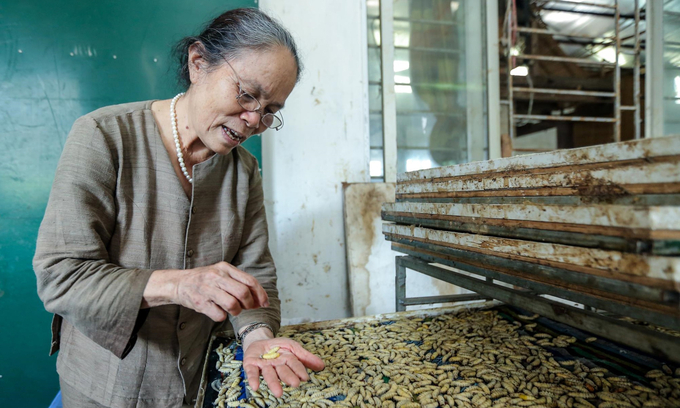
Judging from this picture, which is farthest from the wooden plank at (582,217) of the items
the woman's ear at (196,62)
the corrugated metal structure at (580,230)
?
the woman's ear at (196,62)

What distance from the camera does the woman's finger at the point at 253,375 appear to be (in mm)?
939

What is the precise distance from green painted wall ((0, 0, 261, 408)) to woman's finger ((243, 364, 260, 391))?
2017 mm

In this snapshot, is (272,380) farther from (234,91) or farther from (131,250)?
(234,91)

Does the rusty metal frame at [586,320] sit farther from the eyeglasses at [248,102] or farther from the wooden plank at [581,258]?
the eyeglasses at [248,102]

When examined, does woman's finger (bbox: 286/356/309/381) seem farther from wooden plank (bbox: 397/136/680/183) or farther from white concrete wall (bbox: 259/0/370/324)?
white concrete wall (bbox: 259/0/370/324)

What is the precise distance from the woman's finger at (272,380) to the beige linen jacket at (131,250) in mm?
361

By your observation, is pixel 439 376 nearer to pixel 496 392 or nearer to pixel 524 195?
pixel 496 392

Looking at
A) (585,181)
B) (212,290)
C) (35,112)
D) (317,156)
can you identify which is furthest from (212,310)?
(35,112)

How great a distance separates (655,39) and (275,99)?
13.1 ft

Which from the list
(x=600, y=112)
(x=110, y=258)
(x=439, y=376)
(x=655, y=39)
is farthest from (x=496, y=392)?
(x=600, y=112)

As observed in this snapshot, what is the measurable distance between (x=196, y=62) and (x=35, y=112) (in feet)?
5.44

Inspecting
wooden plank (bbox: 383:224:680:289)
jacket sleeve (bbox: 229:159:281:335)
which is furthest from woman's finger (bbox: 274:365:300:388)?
wooden plank (bbox: 383:224:680:289)

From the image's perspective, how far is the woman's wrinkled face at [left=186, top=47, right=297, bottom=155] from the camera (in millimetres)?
1145

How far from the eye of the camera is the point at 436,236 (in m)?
1.29
